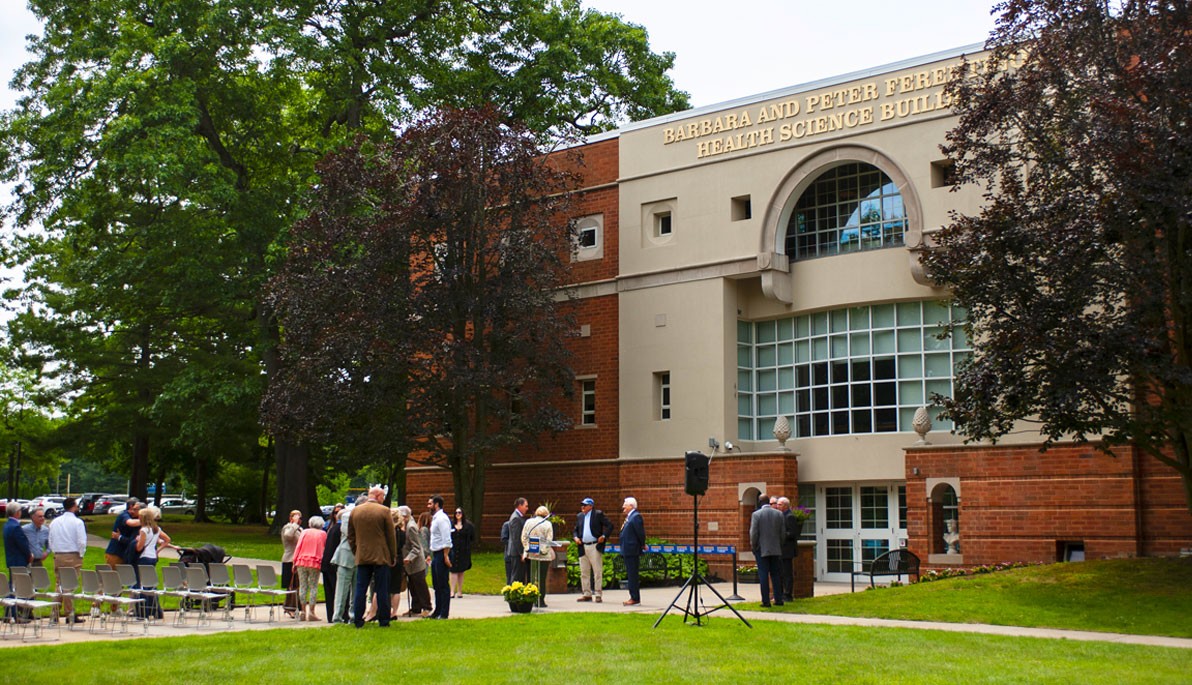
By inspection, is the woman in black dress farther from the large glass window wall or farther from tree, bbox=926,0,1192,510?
the large glass window wall

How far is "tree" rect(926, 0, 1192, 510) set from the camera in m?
19.3

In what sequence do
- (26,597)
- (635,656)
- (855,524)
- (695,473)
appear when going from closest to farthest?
(635,656) → (26,597) → (695,473) → (855,524)

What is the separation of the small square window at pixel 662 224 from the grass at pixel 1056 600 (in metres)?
A: 13.8

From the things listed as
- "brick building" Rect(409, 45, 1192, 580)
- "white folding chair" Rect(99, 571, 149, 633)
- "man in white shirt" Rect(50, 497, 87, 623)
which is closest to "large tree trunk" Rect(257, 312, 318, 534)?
"brick building" Rect(409, 45, 1192, 580)

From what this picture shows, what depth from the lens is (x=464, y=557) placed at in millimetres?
22844

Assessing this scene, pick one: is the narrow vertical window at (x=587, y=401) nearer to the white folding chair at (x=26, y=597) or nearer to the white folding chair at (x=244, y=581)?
the white folding chair at (x=244, y=581)

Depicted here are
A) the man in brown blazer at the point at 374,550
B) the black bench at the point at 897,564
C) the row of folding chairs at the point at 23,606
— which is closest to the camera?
the row of folding chairs at the point at 23,606

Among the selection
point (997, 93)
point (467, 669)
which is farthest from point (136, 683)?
point (997, 93)

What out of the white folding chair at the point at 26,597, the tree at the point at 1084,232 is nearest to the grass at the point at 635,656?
the white folding chair at the point at 26,597

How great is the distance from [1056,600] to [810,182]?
44.2ft

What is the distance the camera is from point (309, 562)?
60.4 ft

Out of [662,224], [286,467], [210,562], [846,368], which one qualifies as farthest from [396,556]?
[286,467]

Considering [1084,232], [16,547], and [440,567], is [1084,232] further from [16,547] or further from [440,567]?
[16,547]

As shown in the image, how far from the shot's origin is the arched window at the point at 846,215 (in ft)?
97.5
